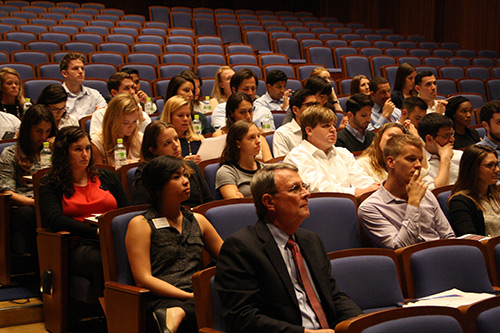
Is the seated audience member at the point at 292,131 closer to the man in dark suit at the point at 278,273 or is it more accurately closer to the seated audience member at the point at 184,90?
the seated audience member at the point at 184,90

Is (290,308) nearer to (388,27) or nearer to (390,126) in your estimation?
(390,126)

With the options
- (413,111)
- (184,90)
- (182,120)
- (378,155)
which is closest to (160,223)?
(182,120)

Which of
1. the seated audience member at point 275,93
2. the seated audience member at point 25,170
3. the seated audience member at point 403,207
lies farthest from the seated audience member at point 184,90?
the seated audience member at point 403,207

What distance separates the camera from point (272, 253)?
1.46 m

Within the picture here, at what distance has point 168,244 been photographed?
1792mm

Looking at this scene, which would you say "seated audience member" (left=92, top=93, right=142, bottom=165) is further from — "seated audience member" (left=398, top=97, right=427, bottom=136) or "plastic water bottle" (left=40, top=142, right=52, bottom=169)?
"seated audience member" (left=398, top=97, right=427, bottom=136)

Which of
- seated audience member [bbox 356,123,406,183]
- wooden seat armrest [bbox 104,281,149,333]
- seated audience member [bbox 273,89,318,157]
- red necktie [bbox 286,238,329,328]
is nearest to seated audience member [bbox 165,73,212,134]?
seated audience member [bbox 273,89,318,157]

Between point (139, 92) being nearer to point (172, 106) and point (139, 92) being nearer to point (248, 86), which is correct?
point (248, 86)

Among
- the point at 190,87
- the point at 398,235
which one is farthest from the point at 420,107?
the point at 398,235

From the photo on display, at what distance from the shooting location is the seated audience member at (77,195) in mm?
2123

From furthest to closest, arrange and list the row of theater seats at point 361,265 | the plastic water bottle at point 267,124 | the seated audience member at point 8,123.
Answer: the plastic water bottle at point 267,124 < the seated audience member at point 8,123 < the row of theater seats at point 361,265

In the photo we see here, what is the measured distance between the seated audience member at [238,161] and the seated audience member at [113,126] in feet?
1.81

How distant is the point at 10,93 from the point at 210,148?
4.91ft

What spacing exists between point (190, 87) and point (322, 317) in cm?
226
